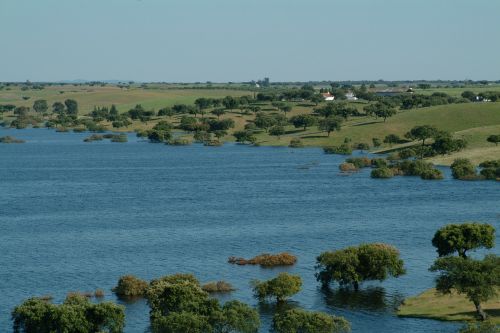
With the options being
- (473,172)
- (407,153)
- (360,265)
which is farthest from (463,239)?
(407,153)

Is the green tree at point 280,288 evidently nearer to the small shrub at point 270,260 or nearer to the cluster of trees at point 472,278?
the cluster of trees at point 472,278

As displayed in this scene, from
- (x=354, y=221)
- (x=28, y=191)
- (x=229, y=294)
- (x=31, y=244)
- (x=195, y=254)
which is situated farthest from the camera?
(x=28, y=191)

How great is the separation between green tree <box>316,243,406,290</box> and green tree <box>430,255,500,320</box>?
884 centimetres

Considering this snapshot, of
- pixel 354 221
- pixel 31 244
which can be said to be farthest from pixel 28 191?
pixel 354 221

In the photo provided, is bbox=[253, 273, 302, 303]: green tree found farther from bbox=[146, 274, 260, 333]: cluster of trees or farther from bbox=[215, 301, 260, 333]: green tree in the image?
bbox=[215, 301, 260, 333]: green tree

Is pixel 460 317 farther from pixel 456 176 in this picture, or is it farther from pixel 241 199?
pixel 456 176

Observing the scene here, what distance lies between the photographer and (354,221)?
117m

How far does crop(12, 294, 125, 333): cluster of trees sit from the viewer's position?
6450 centimetres

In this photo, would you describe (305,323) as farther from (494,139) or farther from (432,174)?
(494,139)

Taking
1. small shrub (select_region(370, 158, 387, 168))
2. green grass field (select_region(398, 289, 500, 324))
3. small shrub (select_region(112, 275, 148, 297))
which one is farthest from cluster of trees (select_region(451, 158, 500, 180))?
small shrub (select_region(112, 275, 148, 297))

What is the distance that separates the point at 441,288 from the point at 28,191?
318ft

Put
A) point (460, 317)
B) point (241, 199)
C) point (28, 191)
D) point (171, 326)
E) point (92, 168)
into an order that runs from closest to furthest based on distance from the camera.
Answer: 1. point (171, 326)
2. point (460, 317)
3. point (241, 199)
4. point (28, 191)
5. point (92, 168)

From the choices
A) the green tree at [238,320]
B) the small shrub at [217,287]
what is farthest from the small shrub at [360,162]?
the green tree at [238,320]

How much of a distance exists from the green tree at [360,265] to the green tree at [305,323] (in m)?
16.3
